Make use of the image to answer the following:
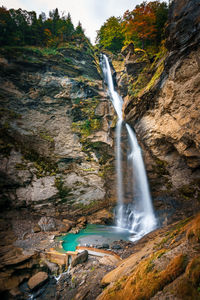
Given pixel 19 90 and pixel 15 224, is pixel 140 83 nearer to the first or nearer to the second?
pixel 19 90

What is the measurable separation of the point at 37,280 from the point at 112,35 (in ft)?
98.5

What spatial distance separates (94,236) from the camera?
9.69 metres

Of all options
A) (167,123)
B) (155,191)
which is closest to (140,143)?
(167,123)

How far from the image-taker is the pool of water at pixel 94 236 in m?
8.49

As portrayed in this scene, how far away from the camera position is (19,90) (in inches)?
513

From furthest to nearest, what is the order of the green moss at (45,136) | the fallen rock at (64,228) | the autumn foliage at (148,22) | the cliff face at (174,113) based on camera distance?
the green moss at (45,136) < the autumn foliage at (148,22) < the fallen rock at (64,228) < the cliff face at (174,113)

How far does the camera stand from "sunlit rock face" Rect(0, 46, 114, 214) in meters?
11.8

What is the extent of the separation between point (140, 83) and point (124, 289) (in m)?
13.3

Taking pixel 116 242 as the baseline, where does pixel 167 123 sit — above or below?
above

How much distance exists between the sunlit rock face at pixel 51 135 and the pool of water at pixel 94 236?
259 centimetres

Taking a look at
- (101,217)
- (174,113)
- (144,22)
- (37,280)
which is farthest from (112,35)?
(37,280)

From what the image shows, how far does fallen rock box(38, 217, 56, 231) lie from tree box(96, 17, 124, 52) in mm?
27040

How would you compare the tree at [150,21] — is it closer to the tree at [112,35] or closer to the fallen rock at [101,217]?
the tree at [112,35]

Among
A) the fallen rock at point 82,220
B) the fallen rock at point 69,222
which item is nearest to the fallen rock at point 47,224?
the fallen rock at point 69,222
